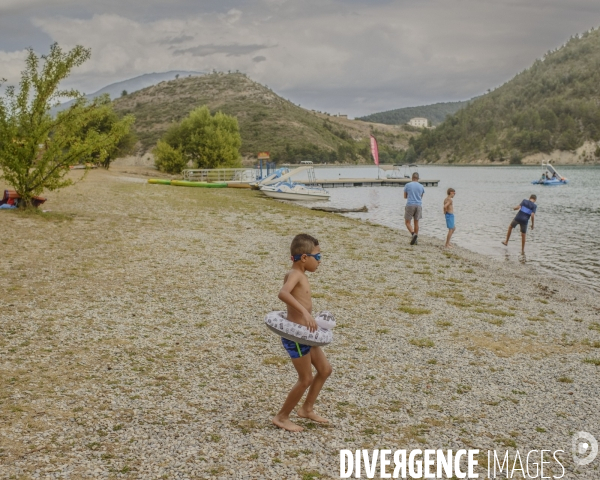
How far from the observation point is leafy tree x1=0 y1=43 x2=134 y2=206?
1838 centimetres

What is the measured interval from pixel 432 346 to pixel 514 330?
2.14 meters

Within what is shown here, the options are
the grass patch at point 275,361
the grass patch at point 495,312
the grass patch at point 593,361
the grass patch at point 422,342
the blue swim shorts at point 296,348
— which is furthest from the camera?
the grass patch at point 495,312

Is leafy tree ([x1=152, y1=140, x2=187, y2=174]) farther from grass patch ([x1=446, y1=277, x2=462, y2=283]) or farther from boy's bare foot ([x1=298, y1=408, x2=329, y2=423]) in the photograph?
boy's bare foot ([x1=298, y1=408, x2=329, y2=423])

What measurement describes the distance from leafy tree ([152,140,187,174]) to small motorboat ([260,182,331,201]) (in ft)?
72.9

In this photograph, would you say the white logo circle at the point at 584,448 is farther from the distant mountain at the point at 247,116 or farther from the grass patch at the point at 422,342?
the distant mountain at the point at 247,116

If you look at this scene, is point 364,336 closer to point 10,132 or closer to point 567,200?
point 10,132

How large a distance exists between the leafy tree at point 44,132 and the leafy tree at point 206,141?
45.3 metres

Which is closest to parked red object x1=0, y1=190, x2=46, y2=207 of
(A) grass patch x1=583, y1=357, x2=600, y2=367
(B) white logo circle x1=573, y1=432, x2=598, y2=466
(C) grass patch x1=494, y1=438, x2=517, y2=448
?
(A) grass patch x1=583, y1=357, x2=600, y2=367

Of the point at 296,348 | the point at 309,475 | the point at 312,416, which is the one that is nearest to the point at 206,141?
the point at 312,416

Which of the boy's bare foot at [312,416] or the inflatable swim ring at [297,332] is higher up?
the inflatable swim ring at [297,332]

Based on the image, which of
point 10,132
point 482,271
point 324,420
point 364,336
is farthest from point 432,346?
point 10,132

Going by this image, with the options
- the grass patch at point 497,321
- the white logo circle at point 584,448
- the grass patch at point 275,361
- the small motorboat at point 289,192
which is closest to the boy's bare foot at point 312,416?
the grass patch at point 275,361

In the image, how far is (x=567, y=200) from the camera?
173ft

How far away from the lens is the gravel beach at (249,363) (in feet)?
17.5
